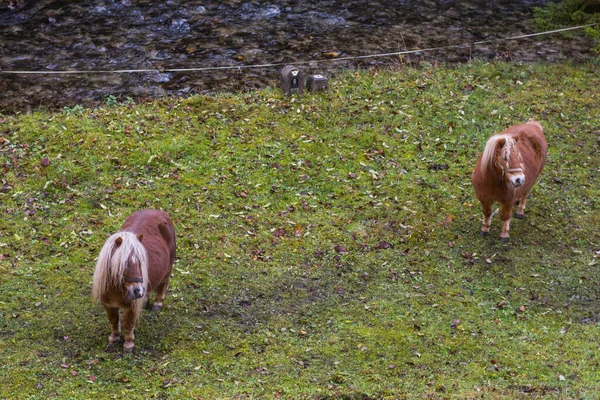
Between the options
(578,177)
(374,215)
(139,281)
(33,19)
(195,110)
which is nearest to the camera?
(139,281)

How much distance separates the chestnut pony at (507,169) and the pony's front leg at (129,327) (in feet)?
16.4

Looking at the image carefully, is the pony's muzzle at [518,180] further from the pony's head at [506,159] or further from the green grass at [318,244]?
the green grass at [318,244]

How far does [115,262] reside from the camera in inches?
283

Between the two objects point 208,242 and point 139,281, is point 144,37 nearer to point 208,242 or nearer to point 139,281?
point 208,242

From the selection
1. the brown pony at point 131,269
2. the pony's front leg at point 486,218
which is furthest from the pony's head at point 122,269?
the pony's front leg at point 486,218

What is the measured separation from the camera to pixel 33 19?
17641 millimetres

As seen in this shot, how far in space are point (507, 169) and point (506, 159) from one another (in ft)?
0.43

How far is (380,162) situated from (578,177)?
318cm

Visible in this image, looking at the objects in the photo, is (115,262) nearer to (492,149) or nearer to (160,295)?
(160,295)

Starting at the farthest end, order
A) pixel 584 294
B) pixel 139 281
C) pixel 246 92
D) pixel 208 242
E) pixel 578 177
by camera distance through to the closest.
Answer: pixel 246 92 < pixel 578 177 < pixel 208 242 < pixel 584 294 < pixel 139 281

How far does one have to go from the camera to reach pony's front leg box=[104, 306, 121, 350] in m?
7.64

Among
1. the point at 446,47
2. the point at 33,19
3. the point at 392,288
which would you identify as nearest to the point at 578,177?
the point at 392,288

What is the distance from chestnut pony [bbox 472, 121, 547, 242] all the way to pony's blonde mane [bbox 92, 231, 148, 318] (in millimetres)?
4789

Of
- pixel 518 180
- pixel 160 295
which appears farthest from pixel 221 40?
pixel 160 295
